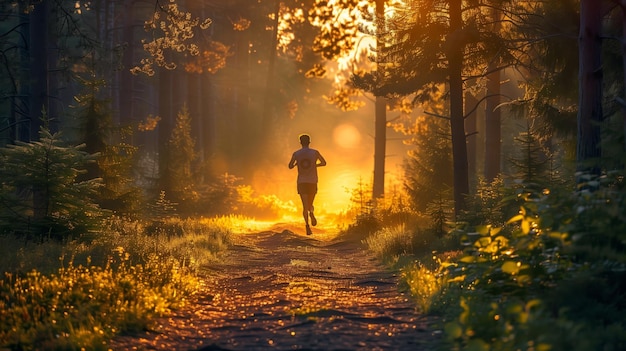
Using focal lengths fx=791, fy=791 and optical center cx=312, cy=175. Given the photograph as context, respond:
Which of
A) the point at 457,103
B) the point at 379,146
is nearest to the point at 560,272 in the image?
the point at 457,103

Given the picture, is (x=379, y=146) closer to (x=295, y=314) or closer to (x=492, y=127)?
(x=492, y=127)

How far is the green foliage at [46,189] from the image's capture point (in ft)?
41.7

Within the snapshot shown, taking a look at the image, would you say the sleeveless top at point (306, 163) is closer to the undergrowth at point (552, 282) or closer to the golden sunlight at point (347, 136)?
the undergrowth at point (552, 282)

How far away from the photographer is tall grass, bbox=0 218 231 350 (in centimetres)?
699

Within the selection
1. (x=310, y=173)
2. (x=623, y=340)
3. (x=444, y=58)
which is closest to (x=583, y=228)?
(x=623, y=340)

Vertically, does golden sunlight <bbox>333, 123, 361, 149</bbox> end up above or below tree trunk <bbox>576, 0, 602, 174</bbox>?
above

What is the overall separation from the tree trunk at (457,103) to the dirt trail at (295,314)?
3.92 m

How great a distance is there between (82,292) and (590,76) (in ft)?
27.4

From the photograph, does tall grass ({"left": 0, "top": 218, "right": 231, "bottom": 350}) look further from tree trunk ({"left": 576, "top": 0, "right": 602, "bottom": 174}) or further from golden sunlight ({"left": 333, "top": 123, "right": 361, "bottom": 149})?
golden sunlight ({"left": 333, "top": 123, "right": 361, "bottom": 149})

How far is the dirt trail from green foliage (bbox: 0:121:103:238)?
247 cm

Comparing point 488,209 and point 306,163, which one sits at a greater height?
point 306,163

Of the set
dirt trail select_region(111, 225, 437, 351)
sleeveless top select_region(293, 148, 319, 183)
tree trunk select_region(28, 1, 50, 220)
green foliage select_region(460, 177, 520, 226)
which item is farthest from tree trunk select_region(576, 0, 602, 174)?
tree trunk select_region(28, 1, 50, 220)

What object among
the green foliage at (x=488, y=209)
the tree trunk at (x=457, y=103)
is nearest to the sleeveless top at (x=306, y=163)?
the tree trunk at (x=457, y=103)

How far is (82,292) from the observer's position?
834cm
